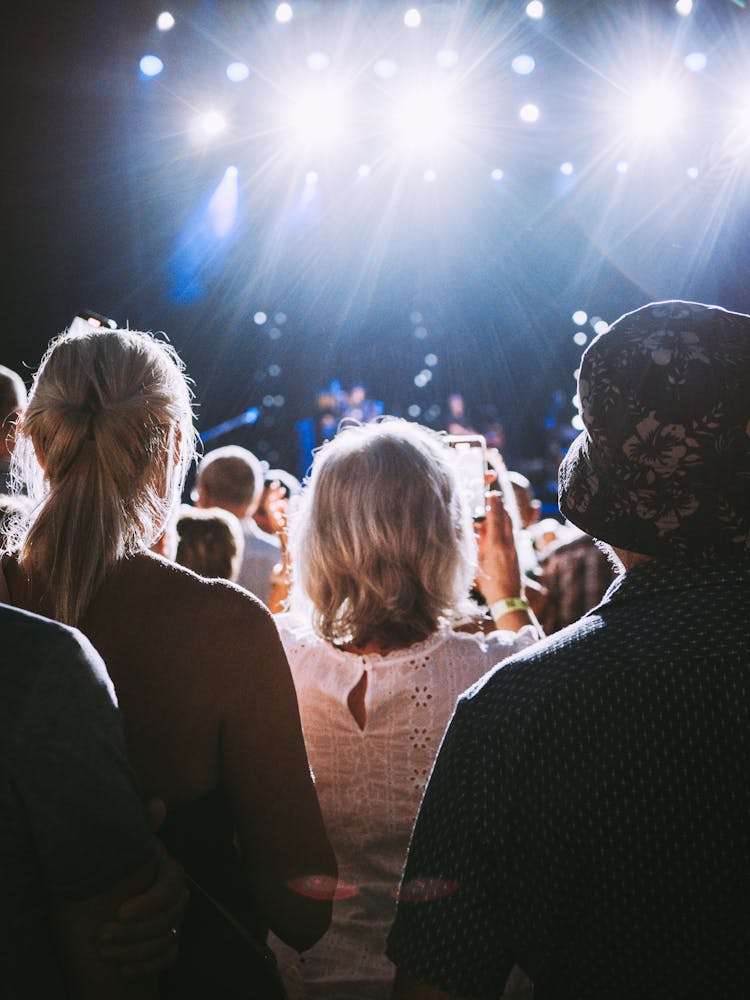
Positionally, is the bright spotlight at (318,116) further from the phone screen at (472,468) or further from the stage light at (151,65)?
the phone screen at (472,468)

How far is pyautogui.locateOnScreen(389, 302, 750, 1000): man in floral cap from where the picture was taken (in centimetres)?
77

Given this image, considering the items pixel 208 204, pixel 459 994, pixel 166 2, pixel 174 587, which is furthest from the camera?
pixel 208 204

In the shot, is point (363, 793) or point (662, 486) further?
point (363, 793)

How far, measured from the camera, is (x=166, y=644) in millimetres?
1108

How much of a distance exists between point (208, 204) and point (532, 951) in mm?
5385

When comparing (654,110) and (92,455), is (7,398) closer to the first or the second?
(92,455)

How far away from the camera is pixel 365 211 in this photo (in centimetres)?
711

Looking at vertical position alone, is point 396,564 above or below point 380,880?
above

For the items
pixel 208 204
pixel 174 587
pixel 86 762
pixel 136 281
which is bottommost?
pixel 86 762

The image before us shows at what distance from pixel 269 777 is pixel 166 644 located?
0.80 ft

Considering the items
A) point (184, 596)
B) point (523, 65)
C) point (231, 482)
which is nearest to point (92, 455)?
point (184, 596)

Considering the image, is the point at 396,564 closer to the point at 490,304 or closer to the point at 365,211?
the point at 365,211

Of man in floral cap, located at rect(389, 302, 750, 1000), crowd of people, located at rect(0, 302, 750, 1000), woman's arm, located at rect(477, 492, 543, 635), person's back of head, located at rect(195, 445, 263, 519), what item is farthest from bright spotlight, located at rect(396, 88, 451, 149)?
man in floral cap, located at rect(389, 302, 750, 1000)

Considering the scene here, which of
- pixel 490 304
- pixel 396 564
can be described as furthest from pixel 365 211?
pixel 396 564
